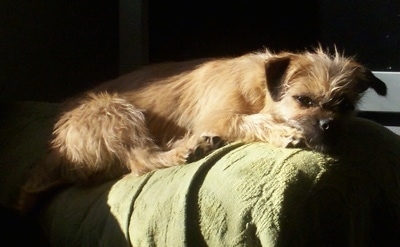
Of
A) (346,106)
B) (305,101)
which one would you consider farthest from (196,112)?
(346,106)

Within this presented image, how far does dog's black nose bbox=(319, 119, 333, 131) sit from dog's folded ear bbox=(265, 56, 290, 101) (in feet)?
0.68

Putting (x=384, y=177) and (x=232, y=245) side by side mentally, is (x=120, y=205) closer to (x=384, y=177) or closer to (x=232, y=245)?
(x=232, y=245)

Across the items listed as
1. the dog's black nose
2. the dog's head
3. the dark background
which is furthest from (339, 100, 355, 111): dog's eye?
the dark background

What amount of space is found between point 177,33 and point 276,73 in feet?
4.34

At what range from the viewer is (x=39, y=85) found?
3533 millimetres

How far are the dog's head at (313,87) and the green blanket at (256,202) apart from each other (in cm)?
11

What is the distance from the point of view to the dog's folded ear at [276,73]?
7.92 ft

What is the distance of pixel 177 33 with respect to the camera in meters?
3.65

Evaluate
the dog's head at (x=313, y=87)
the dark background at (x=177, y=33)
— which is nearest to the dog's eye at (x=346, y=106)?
the dog's head at (x=313, y=87)

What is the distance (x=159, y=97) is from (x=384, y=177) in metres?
1.03

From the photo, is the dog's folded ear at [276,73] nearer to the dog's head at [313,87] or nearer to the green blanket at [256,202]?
the dog's head at [313,87]

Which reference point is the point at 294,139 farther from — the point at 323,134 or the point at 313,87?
the point at 313,87

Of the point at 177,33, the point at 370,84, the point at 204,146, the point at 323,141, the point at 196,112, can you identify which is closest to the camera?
the point at 323,141

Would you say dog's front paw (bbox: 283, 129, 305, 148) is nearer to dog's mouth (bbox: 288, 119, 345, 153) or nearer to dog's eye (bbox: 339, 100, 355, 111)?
dog's mouth (bbox: 288, 119, 345, 153)
